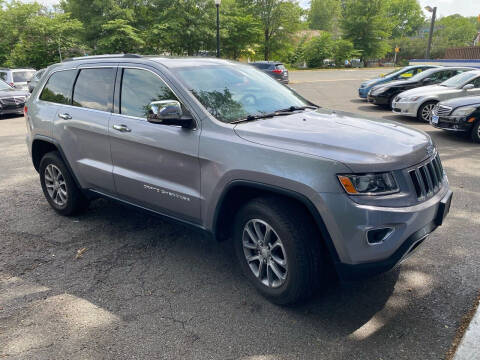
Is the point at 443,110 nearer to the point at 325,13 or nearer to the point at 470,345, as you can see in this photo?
the point at 470,345

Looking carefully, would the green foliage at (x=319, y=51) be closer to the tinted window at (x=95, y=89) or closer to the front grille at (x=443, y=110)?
the front grille at (x=443, y=110)

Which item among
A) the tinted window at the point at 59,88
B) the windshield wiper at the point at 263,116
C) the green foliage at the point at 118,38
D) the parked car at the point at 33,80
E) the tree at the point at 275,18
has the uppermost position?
the tree at the point at 275,18

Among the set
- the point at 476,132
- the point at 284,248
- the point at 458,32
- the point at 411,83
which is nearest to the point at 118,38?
the point at 411,83

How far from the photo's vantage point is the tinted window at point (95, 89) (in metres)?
4.06

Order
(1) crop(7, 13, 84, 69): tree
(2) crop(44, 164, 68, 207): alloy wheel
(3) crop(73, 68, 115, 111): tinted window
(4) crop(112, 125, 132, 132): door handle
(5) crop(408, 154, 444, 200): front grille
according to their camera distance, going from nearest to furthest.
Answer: (5) crop(408, 154, 444, 200): front grille, (4) crop(112, 125, 132, 132): door handle, (3) crop(73, 68, 115, 111): tinted window, (2) crop(44, 164, 68, 207): alloy wheel, (1) crop(7, 13, 84, 69): tree

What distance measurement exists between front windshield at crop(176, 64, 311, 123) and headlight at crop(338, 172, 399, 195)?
45.2 inches

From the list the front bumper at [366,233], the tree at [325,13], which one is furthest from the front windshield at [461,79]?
the tree at [325,13]

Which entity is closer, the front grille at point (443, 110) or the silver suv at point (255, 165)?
the silver suv at point (255, 165)

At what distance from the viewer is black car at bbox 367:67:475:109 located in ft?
44.4

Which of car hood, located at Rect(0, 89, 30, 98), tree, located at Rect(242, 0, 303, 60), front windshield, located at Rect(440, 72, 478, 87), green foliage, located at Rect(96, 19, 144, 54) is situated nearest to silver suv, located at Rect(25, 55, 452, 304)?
front windshield, located at Rect(440, 72, 478, 87)

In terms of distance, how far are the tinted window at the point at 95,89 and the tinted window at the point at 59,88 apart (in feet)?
0.47

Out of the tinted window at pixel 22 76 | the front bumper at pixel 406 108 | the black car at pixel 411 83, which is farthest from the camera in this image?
the tinted window at pixel 22 76

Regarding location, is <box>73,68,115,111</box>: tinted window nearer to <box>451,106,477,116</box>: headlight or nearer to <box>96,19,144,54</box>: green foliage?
<box>451,106,477,116</box>: headlight

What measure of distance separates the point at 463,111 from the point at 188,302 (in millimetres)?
7892
